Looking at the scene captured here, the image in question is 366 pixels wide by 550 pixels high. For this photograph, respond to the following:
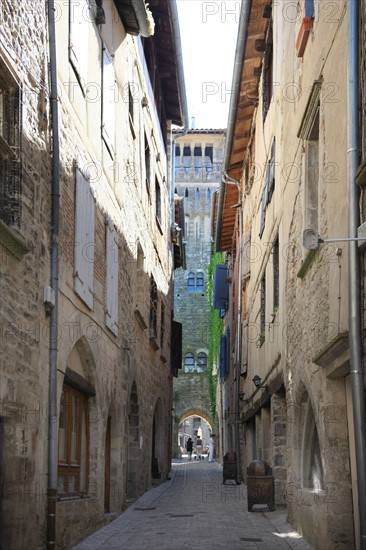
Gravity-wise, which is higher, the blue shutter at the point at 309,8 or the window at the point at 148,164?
the window at the point at 148,164

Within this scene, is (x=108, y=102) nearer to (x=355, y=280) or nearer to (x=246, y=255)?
(x=355, y=280)

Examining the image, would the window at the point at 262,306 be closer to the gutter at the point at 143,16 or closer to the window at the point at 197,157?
the gutter at the point at 143,16

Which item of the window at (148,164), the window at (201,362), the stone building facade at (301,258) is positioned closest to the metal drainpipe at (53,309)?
the stone building facade at (301,258)

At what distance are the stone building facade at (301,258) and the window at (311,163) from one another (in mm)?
13

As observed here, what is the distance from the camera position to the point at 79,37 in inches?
420

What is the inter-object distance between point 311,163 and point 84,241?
291 centimetres

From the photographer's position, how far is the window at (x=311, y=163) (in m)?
9.74

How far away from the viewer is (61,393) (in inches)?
370

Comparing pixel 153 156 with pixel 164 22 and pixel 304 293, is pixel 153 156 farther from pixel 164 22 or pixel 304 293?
pixel 304 293

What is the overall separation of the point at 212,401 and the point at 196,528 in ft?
109

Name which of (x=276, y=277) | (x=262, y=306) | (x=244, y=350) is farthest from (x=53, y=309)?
(x=244, y=350)

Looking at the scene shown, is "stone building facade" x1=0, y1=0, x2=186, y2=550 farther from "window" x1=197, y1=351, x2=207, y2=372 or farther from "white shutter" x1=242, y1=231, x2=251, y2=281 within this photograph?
"window" x1=197, y1=351, x2=207, y2=372

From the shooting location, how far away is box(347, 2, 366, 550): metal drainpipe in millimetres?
6582

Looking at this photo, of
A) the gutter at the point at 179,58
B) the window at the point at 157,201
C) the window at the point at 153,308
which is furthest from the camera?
the window at the point at 157,201
